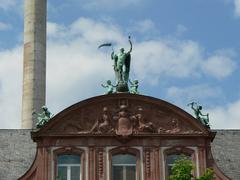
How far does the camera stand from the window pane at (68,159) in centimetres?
3039

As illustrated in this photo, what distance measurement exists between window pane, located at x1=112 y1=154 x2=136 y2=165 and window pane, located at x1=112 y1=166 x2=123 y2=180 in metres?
0.25

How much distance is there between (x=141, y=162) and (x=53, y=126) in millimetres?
4609

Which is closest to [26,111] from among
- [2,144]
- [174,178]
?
[2,144]

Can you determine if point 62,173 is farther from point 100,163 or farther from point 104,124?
point 104,124

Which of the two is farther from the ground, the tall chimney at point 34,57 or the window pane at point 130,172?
the tall chimney at point 34,57

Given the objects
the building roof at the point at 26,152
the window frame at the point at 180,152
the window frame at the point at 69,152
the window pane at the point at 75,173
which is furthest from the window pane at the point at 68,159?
the window frame at the point at 180,152

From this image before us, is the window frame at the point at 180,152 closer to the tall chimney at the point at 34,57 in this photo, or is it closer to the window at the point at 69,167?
the window at the point at 69,167

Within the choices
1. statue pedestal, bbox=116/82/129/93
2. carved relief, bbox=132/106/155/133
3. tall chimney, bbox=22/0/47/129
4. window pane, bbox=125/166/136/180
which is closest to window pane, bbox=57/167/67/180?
window pane, bbox=125/166/136/180

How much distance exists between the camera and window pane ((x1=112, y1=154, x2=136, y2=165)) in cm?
3048

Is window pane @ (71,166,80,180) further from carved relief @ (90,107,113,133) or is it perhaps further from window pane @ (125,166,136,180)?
window pane @ (125,166,136,180)

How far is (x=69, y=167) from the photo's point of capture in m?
30.3

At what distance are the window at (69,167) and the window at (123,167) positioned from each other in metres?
1.71

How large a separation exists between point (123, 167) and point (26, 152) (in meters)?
7.25

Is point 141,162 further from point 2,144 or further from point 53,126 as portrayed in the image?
Result: point 2,144
